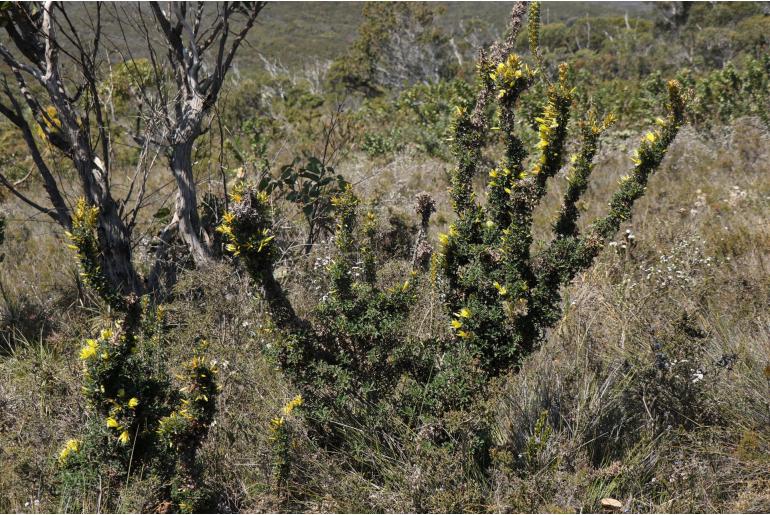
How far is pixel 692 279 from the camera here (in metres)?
3.49

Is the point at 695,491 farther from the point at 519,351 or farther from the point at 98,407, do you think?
the point at 98,407

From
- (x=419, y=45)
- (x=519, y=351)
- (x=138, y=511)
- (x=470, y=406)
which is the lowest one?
(x=138, y=511)

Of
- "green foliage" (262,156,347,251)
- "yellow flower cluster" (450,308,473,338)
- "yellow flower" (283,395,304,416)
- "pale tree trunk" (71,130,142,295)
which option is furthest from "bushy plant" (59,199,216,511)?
"green foliage" (262,156,347,251)

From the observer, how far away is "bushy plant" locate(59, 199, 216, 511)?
2.01 metres

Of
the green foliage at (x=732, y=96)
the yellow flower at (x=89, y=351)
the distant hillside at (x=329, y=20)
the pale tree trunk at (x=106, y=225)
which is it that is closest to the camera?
the yellow flower at (x=89, y=351)

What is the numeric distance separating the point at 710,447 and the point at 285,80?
19031 mm

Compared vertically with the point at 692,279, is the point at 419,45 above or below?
above

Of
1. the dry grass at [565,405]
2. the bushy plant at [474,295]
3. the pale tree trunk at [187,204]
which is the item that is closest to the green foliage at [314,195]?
the dry grass at [565,405]

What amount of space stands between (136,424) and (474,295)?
1460mm

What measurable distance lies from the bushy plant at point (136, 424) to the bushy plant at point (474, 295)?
415 mm

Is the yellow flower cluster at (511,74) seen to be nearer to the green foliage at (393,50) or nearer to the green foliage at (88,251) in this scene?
the green foliage at (88,251)

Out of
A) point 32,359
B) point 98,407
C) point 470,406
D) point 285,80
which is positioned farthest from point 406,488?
point 285,80

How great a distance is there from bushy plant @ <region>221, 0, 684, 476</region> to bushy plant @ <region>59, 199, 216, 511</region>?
415mm

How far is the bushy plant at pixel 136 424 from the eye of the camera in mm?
2010
